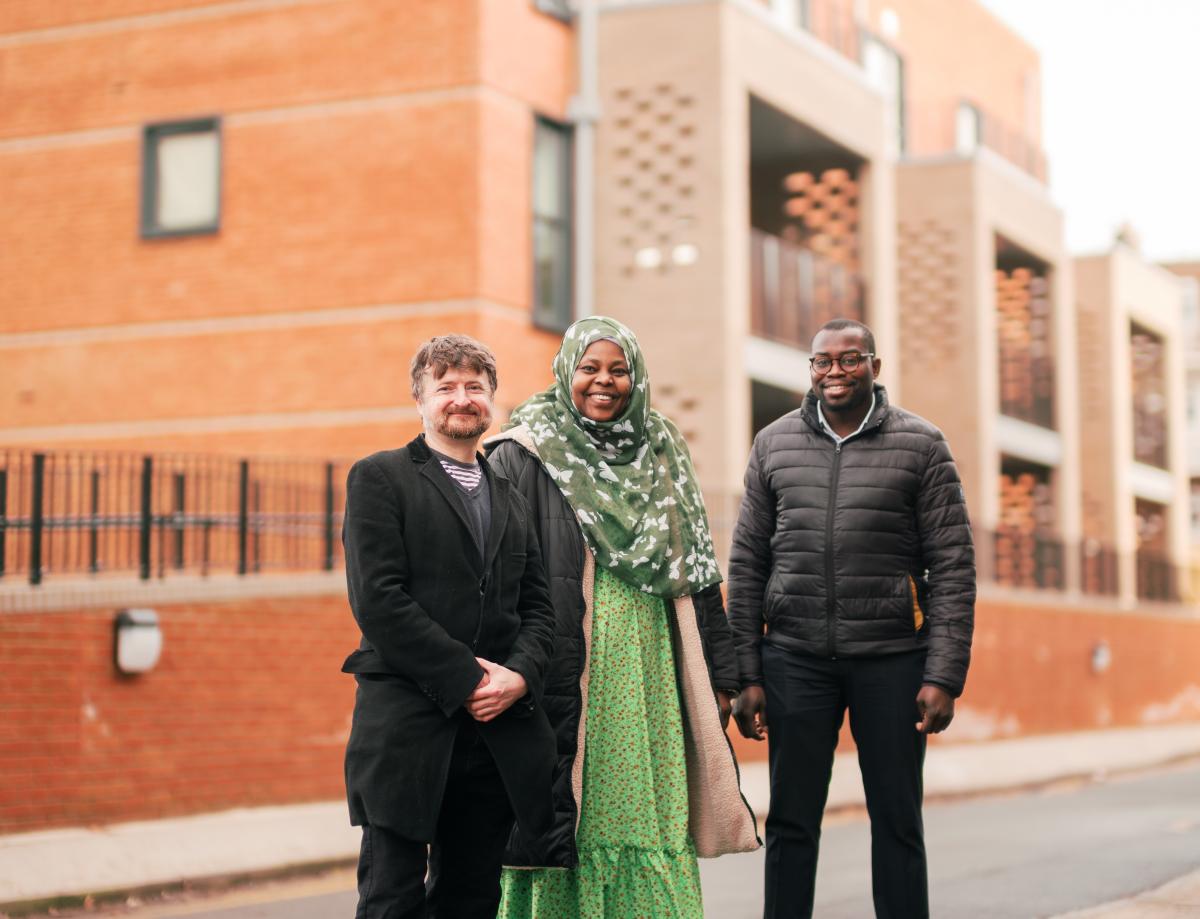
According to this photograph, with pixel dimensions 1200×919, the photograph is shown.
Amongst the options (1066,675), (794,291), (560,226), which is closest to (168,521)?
(560,226)

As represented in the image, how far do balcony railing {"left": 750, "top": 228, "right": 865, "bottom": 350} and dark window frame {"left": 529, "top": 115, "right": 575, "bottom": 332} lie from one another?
91.7 inches

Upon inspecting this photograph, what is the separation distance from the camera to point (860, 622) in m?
5.95

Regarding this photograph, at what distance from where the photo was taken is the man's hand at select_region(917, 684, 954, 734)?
5.86 meters

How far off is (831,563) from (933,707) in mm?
573

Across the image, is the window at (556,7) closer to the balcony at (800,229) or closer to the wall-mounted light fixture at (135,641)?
the balcony at (800,229)

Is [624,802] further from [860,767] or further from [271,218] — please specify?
[271,218]

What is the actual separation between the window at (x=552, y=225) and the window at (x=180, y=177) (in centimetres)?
323

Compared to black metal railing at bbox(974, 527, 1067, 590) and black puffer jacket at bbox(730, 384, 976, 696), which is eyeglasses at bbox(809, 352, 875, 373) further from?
black metal railing at bbox(974, 527, 1067, 590)

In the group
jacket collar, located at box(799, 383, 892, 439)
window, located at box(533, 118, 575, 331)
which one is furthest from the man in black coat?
window, located at box(533, 118, 575, 331)

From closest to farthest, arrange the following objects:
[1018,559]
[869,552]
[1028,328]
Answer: [869,552] < [1018,559] < [1028,328]

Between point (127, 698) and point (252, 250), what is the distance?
7.55m

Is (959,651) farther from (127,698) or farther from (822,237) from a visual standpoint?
(822,237)

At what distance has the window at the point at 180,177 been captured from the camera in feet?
60.1

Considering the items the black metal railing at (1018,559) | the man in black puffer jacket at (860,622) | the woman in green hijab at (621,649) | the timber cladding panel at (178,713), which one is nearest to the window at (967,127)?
the black metal railing at (1018,559)
